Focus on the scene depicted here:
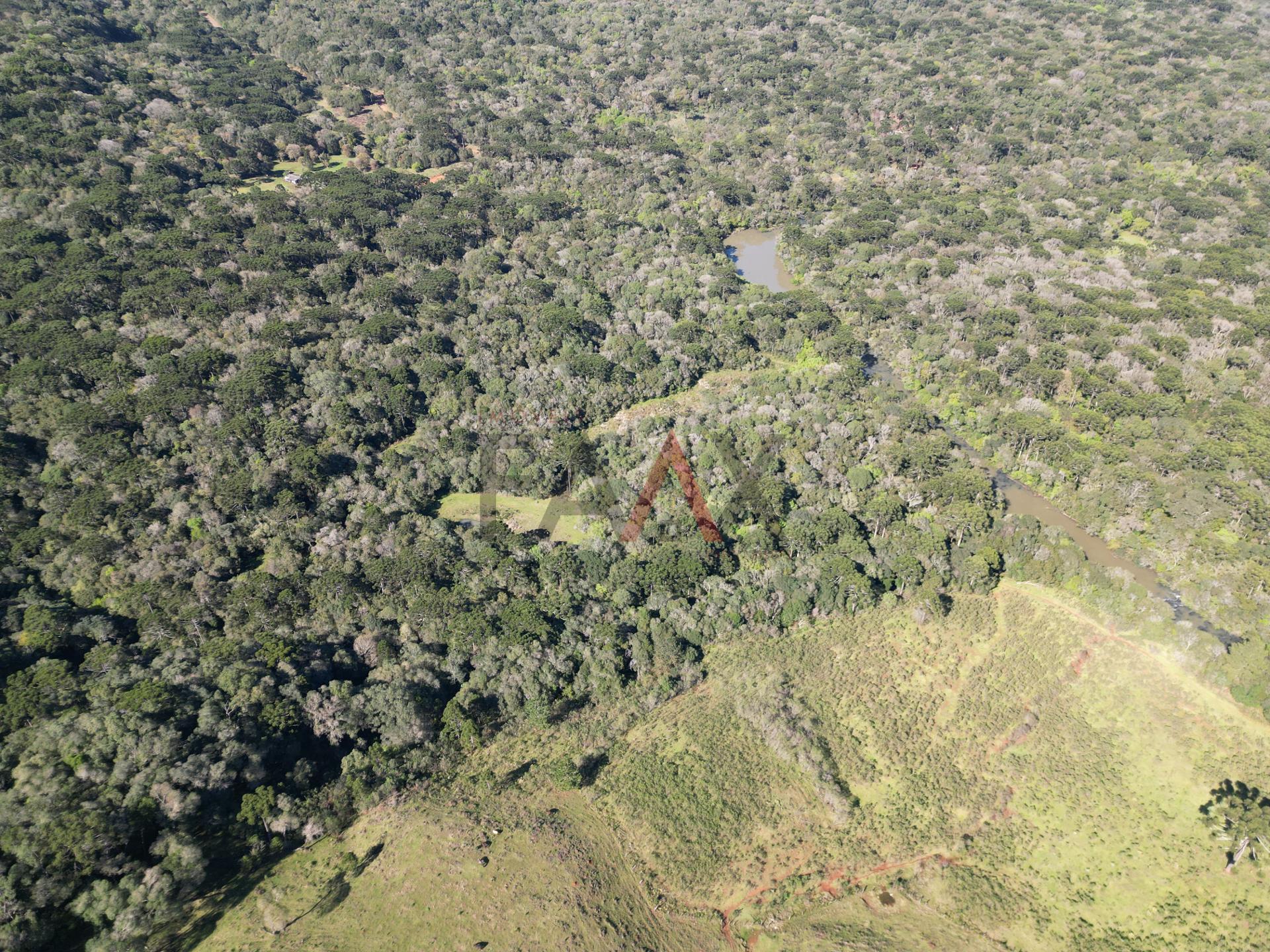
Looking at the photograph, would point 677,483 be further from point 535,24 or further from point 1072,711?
point 535,24

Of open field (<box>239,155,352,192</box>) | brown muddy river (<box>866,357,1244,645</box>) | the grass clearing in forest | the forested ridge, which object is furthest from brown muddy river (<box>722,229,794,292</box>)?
open field (<box>239,155,352,192</box>)

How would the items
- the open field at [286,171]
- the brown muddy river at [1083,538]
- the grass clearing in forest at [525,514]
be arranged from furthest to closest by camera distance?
the open field at [286,171] < the grass clearing in forest at [525,514] < the brown muddy river at [1083,538]

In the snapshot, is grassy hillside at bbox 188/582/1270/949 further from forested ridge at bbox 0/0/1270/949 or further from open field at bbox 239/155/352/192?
open field at bbox 239/155/352/192

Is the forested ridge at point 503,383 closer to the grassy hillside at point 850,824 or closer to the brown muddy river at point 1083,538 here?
the brown muddy river at point 1083,538

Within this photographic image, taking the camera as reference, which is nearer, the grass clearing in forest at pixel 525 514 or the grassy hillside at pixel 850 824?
the grassy hillside at pixel 850 824

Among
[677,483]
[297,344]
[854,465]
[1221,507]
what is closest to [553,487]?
[677,483]

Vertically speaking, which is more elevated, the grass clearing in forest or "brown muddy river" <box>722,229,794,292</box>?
"brown muddy river" <box>722,229,794,292</box>

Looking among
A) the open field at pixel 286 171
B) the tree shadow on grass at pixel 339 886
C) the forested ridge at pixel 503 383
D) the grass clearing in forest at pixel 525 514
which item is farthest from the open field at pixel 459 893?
the open field at pixel 286 171
